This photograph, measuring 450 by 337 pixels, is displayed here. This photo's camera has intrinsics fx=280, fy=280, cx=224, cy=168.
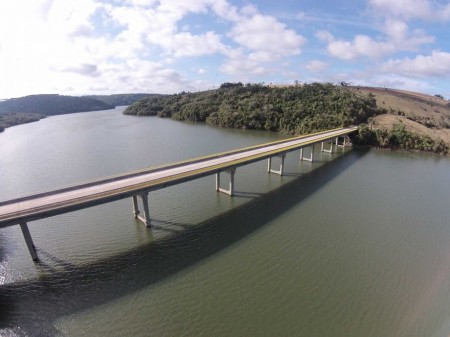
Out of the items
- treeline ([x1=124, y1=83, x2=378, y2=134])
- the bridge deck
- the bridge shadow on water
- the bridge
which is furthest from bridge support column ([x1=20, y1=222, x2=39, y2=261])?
treeline ([x1=124, y1=83, x2=378, y2=134])

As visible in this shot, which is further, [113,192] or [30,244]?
Answer: [113,192]

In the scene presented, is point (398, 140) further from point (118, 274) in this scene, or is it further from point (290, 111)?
point (118, 274)

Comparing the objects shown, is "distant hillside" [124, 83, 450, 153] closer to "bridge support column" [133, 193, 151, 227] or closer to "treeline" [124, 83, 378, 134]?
"treeline" [124, 83, 378, 134]

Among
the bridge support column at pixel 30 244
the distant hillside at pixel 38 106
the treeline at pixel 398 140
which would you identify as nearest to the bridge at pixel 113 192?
the bridge support column at pixel 30 244

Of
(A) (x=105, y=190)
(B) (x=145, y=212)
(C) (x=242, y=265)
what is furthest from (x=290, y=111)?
(C) (x=242, y=265)

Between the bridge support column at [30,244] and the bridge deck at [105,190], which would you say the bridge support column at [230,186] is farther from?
the bridge support column at [30,244]

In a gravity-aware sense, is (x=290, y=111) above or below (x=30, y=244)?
above

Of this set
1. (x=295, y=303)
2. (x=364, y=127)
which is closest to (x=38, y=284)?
(x=295, y=303)
